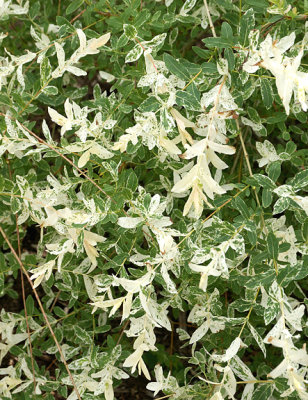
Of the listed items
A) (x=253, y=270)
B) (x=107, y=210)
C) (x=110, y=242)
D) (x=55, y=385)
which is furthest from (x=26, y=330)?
(x=253, y=270)

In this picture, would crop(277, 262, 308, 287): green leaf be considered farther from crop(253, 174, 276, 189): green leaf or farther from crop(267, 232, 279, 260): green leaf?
crop(253, 174, 276, 189): green leaf

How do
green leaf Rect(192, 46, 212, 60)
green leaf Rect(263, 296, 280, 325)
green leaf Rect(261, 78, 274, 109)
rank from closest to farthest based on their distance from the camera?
green leaf Rect(263, 296, 280, 325)
green leaf Rect(261, 78, 274, 109)
green leaf Rect(192, 46, 212, 60)

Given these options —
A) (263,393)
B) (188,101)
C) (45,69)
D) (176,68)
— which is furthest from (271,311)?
(45,69)

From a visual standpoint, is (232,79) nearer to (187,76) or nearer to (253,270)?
(187,76)

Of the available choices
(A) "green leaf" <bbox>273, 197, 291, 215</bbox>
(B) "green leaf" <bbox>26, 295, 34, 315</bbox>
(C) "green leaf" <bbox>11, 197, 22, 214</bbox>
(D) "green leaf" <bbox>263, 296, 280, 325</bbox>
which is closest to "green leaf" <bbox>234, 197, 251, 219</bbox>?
(A) "green leaf" <bbox>273, 197, 291, 215</bbox>

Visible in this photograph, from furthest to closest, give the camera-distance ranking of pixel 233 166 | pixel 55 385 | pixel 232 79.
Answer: pixel 233 166
pixel 55 385
pixel 232 79

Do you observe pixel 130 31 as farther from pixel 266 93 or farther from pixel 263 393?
pixel 263 393

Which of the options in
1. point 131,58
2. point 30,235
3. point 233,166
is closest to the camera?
point 131,58
